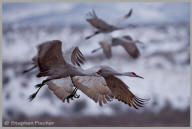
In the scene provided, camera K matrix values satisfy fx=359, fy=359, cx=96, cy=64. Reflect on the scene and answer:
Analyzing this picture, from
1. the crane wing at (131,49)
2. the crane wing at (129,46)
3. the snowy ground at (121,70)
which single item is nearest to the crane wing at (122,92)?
the crane wing at (129,46)

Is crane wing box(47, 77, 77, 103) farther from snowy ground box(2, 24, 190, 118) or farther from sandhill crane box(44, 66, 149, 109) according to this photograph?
snowy ground box(2, 24, 190, 118)

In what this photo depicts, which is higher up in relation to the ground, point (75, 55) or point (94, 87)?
point (75, 55)

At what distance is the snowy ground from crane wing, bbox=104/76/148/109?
120 inches

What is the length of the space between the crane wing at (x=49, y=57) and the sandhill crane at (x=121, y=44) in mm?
1468

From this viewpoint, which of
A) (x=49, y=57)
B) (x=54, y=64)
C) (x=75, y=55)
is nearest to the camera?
(x=49, y=57)

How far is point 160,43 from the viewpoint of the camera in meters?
8.40

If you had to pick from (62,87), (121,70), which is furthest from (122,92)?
(121,70)

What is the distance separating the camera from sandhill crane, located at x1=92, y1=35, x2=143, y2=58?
4347 millimetres

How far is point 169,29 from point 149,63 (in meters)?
1.79

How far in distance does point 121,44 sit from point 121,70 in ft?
6.45

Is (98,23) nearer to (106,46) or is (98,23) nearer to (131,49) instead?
(106,46)

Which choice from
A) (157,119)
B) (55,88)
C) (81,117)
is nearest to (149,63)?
(157,119)

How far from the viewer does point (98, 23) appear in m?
4.32

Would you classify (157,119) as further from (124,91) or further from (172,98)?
(124,91)
